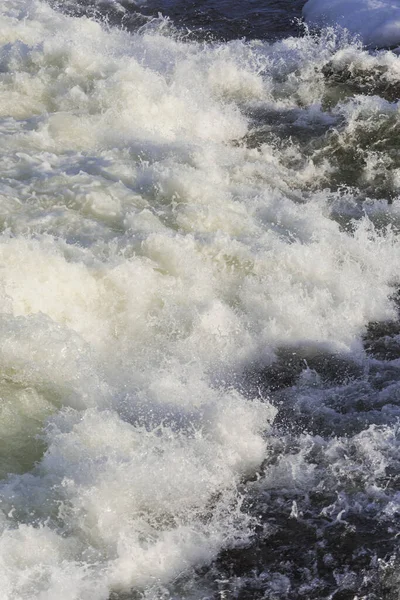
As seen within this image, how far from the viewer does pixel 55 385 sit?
534 cm

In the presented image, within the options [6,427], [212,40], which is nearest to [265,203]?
[6,427]

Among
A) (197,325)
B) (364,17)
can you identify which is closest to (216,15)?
(364,17)

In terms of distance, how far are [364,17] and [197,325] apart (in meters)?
8.24

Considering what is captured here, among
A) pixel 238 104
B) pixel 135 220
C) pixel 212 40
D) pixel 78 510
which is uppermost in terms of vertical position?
pixel 212 40

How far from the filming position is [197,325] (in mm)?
6152

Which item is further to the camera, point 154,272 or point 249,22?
point 249,22

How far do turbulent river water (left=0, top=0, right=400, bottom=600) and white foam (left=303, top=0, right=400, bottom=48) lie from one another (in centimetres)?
94

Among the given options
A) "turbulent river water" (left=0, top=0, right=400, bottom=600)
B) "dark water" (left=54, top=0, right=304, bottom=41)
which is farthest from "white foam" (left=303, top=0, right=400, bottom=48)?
"turbulent river water" (left=0, top=0, right=400, bottom=600)

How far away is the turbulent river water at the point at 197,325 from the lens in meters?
4.29

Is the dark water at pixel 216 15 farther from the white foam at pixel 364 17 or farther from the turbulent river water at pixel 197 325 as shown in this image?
the turbulent river water at pixel 197 325

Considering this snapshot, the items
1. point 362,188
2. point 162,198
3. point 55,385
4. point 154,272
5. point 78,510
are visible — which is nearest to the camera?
point 78,510

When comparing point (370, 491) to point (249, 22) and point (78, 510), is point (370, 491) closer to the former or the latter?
point (78, 510)

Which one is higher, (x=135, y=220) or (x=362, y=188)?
(x=362, y=188)

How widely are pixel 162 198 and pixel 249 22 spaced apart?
20.8 feet
